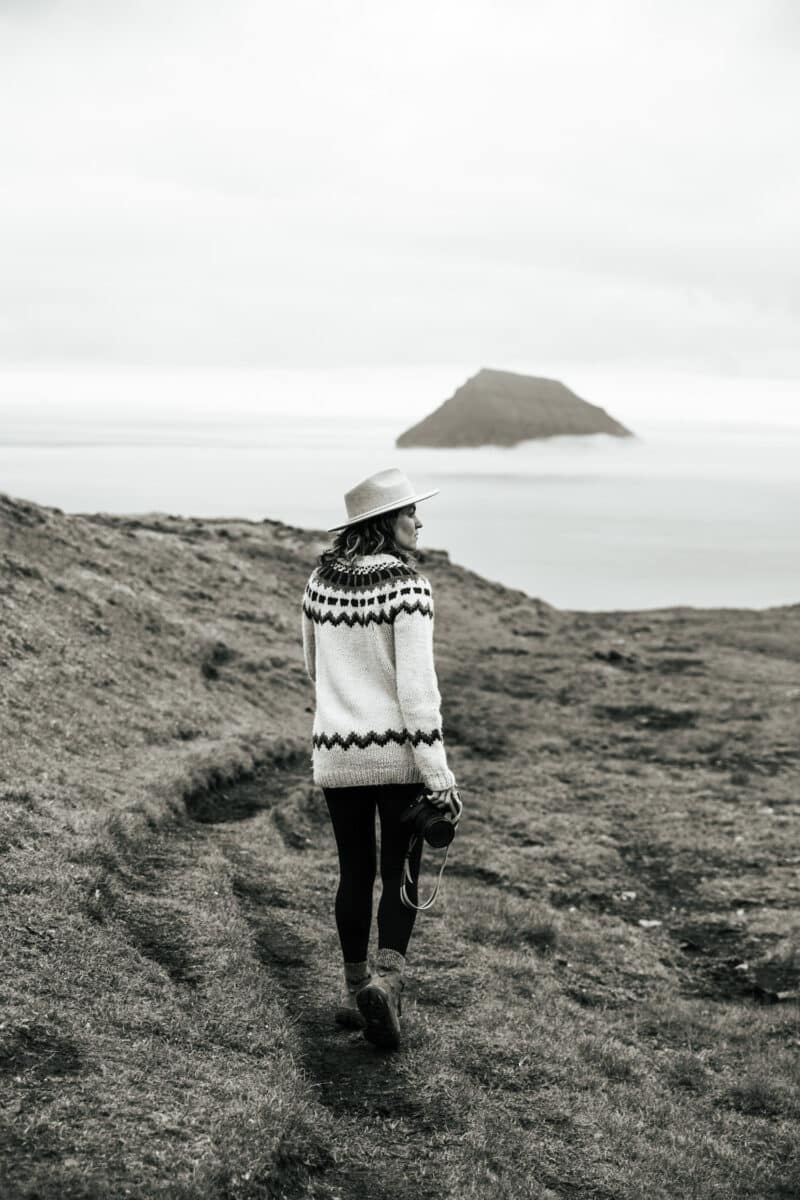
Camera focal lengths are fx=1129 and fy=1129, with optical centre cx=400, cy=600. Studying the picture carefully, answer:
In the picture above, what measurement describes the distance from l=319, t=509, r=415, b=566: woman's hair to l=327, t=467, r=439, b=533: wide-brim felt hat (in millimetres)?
74

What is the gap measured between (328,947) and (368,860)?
284 centimetres

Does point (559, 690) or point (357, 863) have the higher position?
point (357, 863)

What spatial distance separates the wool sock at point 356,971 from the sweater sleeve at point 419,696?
155 centimetres

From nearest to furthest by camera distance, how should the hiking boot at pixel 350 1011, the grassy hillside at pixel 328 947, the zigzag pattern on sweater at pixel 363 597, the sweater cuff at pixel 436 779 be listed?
the grassy hillside at pixel 328 947 < the sweater cuff at pixel 436 779 < the zigzag pattern on sweater at pixel 363 597 < the hiking boot at pixel 350 1011

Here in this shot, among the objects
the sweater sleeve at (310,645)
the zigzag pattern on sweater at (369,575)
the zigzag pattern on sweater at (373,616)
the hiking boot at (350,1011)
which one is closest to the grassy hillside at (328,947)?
the hiking boot at (350,1011)

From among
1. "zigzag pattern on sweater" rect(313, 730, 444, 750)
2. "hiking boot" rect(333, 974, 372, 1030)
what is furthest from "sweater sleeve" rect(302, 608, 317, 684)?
"hiking boot" rect(333, 974, 372, 1030)

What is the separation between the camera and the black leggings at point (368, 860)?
7184 millimetres

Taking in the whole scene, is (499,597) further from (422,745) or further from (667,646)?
(422,745)

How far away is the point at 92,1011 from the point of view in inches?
287

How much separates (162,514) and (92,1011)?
3498cm

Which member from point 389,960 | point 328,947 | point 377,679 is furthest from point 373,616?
point 328,947

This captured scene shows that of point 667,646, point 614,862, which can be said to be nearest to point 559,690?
point 667,646

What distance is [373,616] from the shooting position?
709cm

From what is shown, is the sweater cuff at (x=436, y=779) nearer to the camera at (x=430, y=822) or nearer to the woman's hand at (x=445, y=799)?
the woman's hand at (x=445, y=799)
